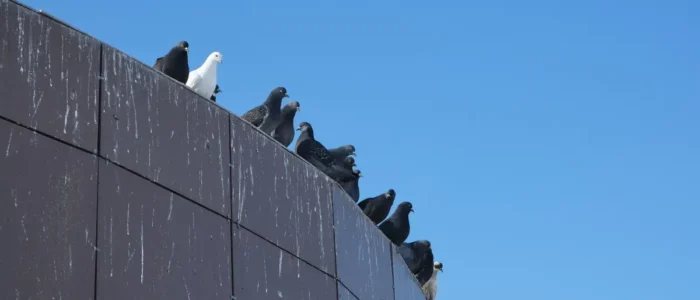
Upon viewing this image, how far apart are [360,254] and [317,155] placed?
3.03m

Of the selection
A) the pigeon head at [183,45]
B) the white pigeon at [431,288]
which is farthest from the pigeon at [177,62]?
the white pigeon at [431,288]

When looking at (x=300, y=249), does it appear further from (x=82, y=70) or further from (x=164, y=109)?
(x=82, y=70)

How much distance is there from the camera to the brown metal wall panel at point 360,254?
15.0 m

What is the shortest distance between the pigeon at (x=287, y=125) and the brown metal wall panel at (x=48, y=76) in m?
6.27

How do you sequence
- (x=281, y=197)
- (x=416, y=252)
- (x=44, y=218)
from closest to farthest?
(x=44, y=218) → (x=281, y=197) → (x=416, y=252)

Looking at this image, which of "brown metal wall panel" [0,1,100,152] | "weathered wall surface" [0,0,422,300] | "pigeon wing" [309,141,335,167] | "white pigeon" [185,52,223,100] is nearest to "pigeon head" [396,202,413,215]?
"pigeon wing" [309,141,335,167]

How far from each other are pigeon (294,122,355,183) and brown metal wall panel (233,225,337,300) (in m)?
3.95

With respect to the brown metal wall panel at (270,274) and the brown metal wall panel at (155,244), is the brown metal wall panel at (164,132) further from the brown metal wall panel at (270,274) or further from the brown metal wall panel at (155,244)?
the brown metal wall panel at (270,274)

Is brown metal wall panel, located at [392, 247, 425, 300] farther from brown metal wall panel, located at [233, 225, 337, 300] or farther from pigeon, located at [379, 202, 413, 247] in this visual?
brown metal wall panel, located at [233, 225, 337, 300]

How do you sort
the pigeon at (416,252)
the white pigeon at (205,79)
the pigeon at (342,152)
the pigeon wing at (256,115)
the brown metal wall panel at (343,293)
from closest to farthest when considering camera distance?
the brown metal wall panel at (343,293), the white pigeon at (205,79), the pigeon wing at (256,115), the pigeon at (342,152), the pigeon at (416,252)

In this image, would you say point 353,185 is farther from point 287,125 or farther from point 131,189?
point 131,189

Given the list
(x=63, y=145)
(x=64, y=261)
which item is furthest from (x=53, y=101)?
(x=64, y=261)

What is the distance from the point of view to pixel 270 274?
43.7ft

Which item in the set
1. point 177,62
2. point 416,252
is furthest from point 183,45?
point 416,252
